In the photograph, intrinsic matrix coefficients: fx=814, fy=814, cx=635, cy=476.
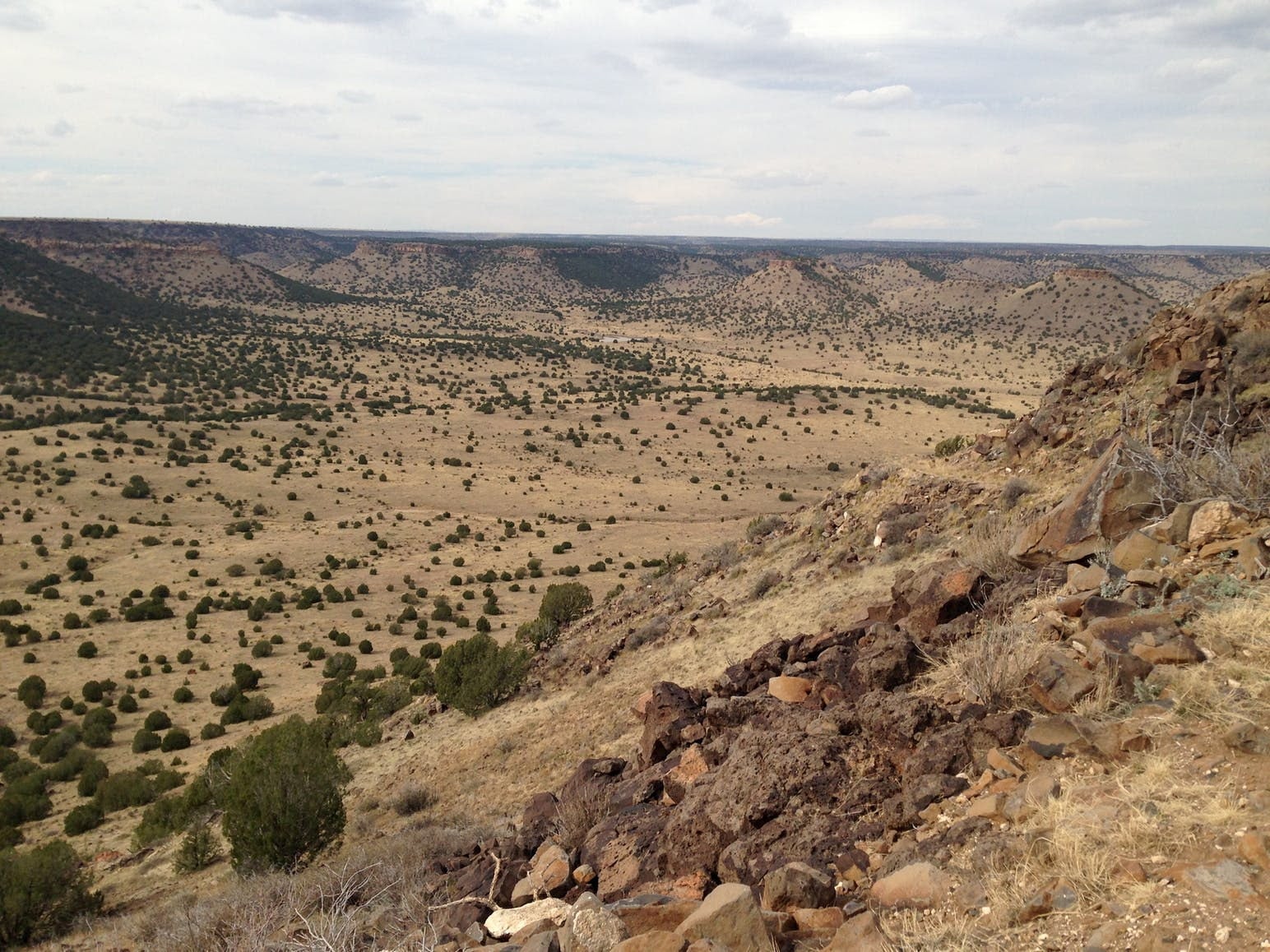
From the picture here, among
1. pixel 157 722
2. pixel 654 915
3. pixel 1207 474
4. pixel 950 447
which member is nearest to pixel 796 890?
pixel 654 915

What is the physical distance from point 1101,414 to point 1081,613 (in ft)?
39.2

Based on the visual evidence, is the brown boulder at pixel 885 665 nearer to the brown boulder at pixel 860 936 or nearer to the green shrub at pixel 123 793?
the brown boulder at pixel 860 936

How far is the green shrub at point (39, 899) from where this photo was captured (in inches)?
478

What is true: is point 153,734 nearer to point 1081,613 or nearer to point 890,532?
point 890,532

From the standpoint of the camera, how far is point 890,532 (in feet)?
60.3

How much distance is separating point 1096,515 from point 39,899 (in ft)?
52.1

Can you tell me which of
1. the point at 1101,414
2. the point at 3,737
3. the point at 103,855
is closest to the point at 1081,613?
the point at 1101,414

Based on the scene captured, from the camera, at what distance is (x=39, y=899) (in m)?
12.3

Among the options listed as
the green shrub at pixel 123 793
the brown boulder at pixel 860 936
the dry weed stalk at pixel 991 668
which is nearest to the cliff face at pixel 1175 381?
the dry weed stalk at pixel 991 668

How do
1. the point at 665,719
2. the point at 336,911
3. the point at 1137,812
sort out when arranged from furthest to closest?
the point at 665,719 < the point at 336,911 < the point at 1137,812

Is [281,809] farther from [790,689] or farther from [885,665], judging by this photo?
Result: [885,665]

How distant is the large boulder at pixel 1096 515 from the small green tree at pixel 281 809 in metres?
10.7

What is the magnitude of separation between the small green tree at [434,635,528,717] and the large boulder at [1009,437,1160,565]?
11.7 m

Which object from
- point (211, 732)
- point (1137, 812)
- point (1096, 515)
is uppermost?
point (1096, 515)
